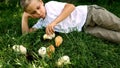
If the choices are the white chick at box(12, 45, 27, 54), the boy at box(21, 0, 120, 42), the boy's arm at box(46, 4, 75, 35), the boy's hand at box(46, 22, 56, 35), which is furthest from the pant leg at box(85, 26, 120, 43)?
the white chick at box(12, 45, 27, 54)

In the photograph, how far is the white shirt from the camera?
378 cm

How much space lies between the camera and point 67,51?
347cm

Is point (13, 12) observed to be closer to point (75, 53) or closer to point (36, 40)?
point (36, 40)

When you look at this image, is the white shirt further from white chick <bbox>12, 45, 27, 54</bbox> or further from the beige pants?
white chick <bbox>12, 45, 27, 54</bbox>

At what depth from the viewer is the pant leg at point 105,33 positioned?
371cm

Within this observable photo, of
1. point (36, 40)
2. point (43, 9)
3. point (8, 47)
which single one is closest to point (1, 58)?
point (8, 47)

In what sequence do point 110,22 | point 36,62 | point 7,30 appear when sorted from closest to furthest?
1. point 36,62
2. point 110,22
3. point 7,30

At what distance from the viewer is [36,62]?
3262 millimetres

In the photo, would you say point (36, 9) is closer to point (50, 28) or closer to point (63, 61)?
point (50, 28)

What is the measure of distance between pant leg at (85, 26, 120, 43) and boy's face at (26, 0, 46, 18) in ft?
1.66

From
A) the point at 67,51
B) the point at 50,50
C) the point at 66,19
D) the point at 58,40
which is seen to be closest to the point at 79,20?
the point at 66,19

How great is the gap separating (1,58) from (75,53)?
0.66 meters

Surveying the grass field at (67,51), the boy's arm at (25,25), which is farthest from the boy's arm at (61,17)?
the boy's arm at (25,25)

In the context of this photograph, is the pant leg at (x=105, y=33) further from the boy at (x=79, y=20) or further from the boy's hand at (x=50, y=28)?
the boy's hand at (x=50, y=28)
